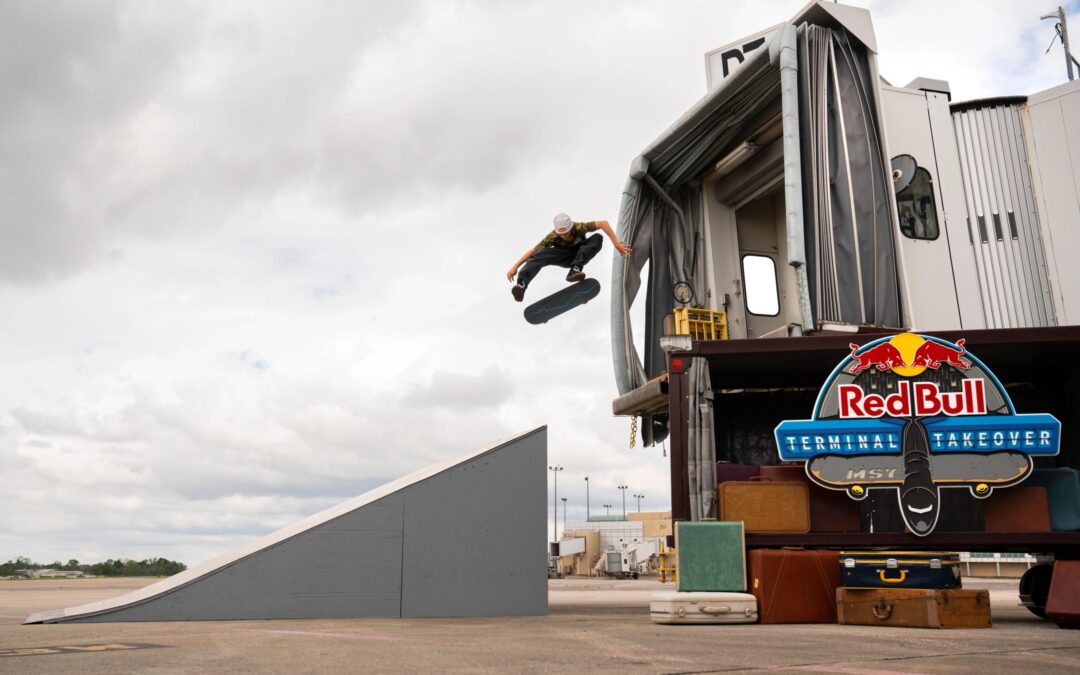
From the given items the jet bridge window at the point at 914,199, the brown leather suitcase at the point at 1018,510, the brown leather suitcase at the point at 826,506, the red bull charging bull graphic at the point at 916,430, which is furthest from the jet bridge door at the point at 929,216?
the brown leather suitcase at the point at 826,506

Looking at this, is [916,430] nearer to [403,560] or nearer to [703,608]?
[703,608]

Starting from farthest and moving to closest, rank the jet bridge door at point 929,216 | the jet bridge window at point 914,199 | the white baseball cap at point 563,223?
the jet bridge window at point 914,199, the jet bridge door at point 929,216, the white baseball cap at point 563,223

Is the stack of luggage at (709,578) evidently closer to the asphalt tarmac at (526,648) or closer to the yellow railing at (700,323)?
the asphalt tarmac at (526,648)

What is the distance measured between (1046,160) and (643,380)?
1007 cm

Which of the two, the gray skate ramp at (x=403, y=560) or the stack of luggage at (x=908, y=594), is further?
the gray skate ramp at (x=403, y=560)

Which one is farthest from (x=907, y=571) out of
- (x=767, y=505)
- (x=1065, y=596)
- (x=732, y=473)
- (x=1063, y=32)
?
(x=1063, y=32)

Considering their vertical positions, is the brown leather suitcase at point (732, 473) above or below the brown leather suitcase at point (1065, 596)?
above

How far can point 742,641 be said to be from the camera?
823 cm

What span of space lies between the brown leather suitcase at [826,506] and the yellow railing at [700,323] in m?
4.98

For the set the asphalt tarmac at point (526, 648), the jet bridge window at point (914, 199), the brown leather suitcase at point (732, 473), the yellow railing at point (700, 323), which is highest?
the jet bridge window at point (914, 199)

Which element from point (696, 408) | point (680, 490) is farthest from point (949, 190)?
point (680, 490)

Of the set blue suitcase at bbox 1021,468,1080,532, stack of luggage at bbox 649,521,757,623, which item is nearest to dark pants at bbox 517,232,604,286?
stack of luggage at bbox 649,521,757,623

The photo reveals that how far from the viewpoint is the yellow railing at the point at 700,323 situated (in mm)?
18562

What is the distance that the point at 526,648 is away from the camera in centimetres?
716
